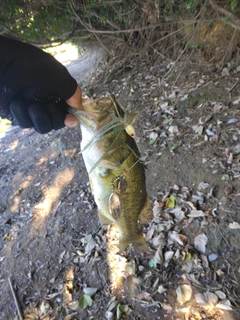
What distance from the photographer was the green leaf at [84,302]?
3.22 metres

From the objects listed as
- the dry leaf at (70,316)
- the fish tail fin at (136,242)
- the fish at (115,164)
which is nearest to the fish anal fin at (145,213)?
the fish at (115,164)

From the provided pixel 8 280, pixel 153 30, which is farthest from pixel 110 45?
pixel 8 280

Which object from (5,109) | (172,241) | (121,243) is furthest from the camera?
(172,241)

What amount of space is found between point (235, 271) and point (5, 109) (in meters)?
2.69

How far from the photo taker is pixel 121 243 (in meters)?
2.26

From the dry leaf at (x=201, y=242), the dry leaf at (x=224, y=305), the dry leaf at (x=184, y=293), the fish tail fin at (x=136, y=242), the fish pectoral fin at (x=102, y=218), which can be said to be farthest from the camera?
the dry leaf at (x=201, y=242)

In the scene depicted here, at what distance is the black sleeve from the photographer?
143cm

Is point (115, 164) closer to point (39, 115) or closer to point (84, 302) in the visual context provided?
point (39, 115)

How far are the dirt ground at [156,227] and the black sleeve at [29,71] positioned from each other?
2.46 m

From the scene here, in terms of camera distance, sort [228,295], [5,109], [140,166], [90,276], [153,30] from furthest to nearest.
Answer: [153,30] → [90,276] → [228,295] → [140,166] → [5,109]

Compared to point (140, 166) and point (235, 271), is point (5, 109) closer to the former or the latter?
point (140, 166)

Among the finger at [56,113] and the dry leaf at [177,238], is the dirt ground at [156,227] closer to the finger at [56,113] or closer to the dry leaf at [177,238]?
the dry leaf at [177,238]

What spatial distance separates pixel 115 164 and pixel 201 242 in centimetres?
190

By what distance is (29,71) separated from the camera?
1.44 metres
